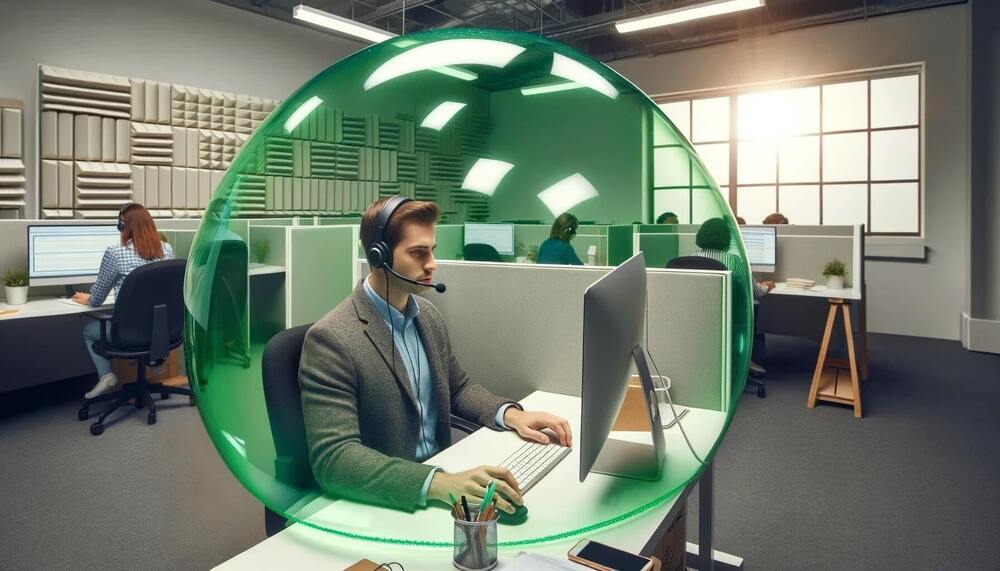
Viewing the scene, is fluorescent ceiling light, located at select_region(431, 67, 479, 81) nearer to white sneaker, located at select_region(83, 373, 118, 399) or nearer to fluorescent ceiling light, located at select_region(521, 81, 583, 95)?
fluorescent ceiling light, located at select_region(521, 81, 583, 95)

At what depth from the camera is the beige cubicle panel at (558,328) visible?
3.16ft

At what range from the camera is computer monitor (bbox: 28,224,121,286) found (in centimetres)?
336

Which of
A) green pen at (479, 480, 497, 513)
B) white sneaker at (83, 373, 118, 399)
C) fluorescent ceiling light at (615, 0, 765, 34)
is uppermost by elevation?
fluorescent ceiling light at (615, 0, 765, 34)

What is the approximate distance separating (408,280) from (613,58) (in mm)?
6799

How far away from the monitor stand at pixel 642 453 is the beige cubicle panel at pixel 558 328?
0.50 ft

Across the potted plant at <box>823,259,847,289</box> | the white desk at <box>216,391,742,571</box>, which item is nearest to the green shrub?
the potted plant at <box>823,259,847,289</box>

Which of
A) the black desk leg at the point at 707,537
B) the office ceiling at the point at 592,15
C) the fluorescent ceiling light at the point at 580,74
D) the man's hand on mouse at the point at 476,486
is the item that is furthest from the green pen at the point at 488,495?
the office ceiling at the point at 592,15

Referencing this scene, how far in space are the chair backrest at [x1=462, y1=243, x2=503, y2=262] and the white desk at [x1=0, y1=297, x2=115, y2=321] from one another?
3.00 metres

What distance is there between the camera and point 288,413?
0.75 meters

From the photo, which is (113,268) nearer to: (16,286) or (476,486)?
(16,286)

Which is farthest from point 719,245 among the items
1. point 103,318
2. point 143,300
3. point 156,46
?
point 156,46

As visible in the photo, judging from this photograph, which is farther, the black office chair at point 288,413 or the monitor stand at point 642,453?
the monitor stand at point 642,453

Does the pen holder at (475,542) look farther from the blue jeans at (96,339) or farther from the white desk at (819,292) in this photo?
the white desk at (819,292)

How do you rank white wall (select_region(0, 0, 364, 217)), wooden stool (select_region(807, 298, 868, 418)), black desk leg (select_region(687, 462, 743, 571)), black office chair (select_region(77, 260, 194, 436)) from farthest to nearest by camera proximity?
1. white wall (select_region(0, 0, 364, 217))
2. wooden stool (select_region(807, 298, 868, 418))
3. black office chair (select_region(77, 260, 194, 436))
4. black desk leg (select_region(687, 462, 743, 571))
